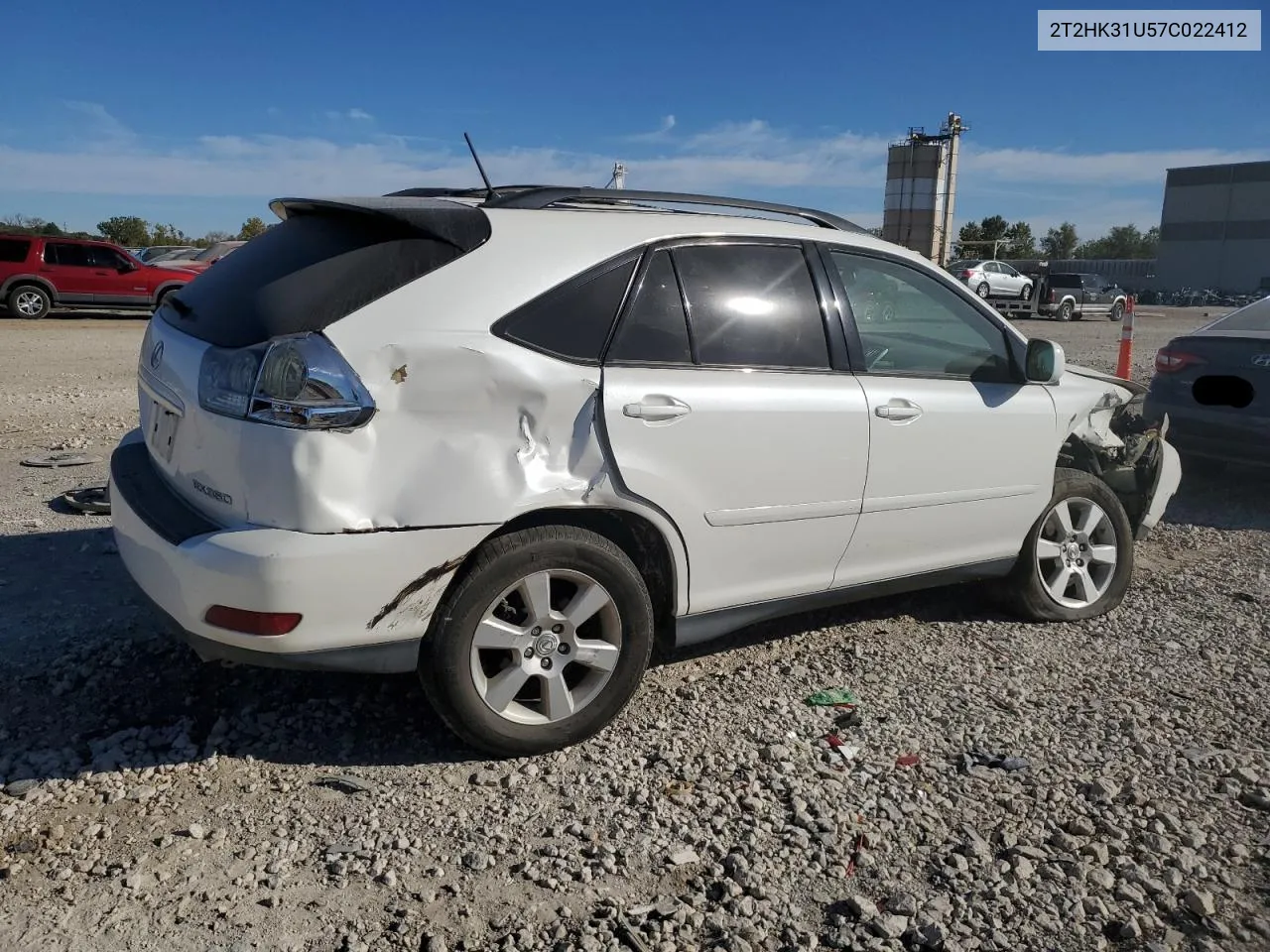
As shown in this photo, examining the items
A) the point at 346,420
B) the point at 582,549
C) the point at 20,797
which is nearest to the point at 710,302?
the point at 582,549

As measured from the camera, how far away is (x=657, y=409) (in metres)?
3.26

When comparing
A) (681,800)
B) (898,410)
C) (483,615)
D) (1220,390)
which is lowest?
(681,800)

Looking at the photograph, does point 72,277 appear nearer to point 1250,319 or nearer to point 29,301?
point 29,301

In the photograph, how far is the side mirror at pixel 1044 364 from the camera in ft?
13.9

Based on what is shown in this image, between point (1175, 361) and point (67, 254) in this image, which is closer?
point (1175, 361)

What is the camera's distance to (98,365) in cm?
1273

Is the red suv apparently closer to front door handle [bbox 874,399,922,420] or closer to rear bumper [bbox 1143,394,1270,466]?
rear bumper [bbox 1143,394,1270,466]

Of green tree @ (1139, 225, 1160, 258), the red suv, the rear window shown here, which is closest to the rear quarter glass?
the red suv

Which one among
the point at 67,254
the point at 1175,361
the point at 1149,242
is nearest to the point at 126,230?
the point at 67,254

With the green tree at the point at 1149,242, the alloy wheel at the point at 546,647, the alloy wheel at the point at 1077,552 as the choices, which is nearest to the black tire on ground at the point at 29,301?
the alloy wheel at the point at 546,647

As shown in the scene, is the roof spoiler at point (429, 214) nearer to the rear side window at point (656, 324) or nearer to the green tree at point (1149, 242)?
the rear side window at point (656, 324)

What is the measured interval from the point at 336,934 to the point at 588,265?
203 centimetres

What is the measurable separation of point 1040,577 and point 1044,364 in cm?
95

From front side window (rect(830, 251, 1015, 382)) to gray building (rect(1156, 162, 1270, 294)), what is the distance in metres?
78.5
